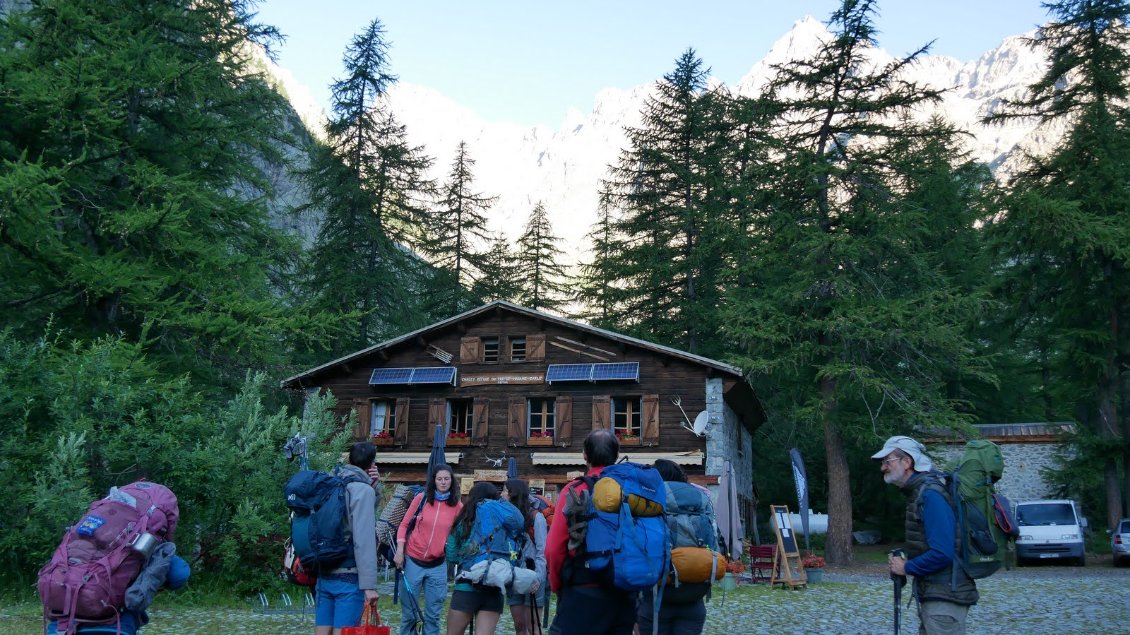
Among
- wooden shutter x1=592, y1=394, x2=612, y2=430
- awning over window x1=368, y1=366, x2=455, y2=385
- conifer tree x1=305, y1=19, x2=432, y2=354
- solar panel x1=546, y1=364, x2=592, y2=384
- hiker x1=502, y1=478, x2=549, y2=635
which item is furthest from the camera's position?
conifer tree x1=305, y1=19, x2=432, y2=354

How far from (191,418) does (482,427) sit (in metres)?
13.3

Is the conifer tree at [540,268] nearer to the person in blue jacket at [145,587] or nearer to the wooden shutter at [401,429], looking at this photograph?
the wooden shutter at [401,429]

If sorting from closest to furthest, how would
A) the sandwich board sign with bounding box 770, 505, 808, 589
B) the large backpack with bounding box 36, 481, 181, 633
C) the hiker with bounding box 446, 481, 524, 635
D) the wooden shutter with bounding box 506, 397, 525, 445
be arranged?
the large backpack with bounding box 36, 481, 181, 633 < the hiker with bounding box 446, 481, 524, 635 < the sandwich board sign with bounding box 770, 505, 808, 589 < the wooden shutter with bounding box 506, 397, 525, 445

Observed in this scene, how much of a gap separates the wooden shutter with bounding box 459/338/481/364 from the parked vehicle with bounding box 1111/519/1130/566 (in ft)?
59.5

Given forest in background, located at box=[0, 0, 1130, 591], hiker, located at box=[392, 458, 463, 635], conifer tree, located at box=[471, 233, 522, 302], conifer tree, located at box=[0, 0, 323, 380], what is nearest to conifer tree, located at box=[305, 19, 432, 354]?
forest in background, located at box=[0, 0, 1130, 591]

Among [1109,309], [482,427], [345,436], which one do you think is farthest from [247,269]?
[1109,309]

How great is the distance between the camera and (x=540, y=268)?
153 ft

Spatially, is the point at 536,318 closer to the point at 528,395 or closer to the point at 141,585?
the point at 528,395

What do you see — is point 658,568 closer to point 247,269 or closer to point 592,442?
point 592,442

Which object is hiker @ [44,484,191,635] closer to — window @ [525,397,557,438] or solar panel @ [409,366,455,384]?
window @ [525,397,557,438]

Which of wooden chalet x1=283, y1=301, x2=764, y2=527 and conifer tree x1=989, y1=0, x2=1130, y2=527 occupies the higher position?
conifer tree x1=989, y1=0, x2=1130, y2=527

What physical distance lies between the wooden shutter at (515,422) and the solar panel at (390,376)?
10.8ft

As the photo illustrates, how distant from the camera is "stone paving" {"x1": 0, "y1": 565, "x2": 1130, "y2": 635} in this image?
11023 millimetres

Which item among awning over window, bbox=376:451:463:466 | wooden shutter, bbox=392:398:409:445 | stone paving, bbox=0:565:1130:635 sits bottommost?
stone paving, bbox=0:565:1130:635
